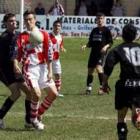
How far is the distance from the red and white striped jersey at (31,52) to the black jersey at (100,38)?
580 centimetres

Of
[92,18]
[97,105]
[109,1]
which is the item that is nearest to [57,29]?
[97,105]

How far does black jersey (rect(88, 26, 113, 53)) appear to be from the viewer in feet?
55.9

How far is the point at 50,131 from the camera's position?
11414mm

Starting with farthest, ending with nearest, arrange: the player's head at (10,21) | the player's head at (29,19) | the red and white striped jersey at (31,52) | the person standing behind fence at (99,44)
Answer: the person standing behind fence at (99,44) < the player's head at (10,21) < the red and white striped jersey at (31,52) < the player's head at (29,19)

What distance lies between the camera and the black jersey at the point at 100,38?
55.9ft

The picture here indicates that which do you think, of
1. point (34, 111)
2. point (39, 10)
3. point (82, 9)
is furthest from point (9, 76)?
point (82, 9)

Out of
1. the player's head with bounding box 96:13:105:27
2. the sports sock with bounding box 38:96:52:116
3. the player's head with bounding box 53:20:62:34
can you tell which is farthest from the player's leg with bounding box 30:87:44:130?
the player's head with bounding box 96:13:105:27

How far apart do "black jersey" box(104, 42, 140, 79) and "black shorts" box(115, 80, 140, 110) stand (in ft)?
0.51

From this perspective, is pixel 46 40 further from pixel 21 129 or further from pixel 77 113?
pixel 77 113

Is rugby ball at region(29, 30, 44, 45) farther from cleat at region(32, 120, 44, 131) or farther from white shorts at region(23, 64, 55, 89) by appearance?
cleat at region(32, 120, 44, 131)

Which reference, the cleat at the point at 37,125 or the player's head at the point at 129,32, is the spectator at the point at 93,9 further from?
the player's head at the point at 129,32

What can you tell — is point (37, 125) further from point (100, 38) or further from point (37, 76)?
point (100, 38)

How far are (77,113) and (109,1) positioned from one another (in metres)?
27.3

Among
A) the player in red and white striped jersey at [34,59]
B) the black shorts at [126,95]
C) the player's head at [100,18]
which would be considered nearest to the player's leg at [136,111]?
the black shorts at [126,95]
